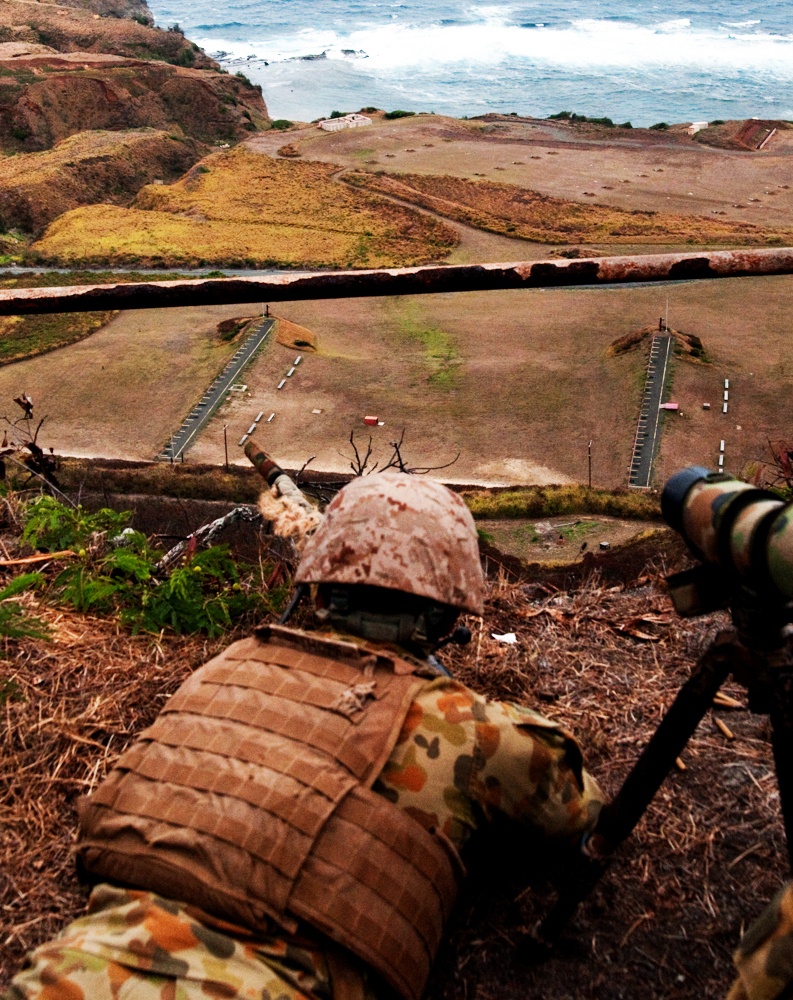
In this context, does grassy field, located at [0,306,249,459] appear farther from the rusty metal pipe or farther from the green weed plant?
the green weed plant

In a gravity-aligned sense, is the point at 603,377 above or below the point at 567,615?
below

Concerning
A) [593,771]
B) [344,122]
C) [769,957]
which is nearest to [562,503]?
[593,771]

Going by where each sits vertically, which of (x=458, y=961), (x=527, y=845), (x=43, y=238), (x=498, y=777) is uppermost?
(x=498, y=777)

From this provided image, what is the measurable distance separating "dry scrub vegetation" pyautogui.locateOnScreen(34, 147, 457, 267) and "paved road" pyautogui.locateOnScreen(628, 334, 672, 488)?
1160 cm

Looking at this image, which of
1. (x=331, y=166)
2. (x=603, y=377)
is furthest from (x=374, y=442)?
(x=331, y=166)

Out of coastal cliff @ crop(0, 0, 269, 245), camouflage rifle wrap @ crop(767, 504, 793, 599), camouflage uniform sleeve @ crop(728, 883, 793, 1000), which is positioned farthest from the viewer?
coastal cliff @ crop(0, 0, 269, 245)

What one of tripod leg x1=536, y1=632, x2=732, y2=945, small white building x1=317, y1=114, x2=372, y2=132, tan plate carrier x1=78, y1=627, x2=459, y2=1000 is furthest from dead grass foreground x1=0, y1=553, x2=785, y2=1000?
small white building x1=317, y1=114, x2=372, y2=132

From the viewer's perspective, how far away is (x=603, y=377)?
24.0 metres

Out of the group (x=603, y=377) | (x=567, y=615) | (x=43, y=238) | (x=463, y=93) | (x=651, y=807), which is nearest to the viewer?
(x=651, y=807)

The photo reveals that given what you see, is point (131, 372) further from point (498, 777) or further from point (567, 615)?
point (498, 777)

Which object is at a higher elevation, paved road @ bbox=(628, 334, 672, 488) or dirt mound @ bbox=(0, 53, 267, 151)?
dirt mound @ bbox=(0, 53, 267, 151)

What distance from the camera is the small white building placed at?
53606mm

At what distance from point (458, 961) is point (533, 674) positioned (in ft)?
4.41

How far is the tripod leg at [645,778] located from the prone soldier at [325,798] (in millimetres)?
164
